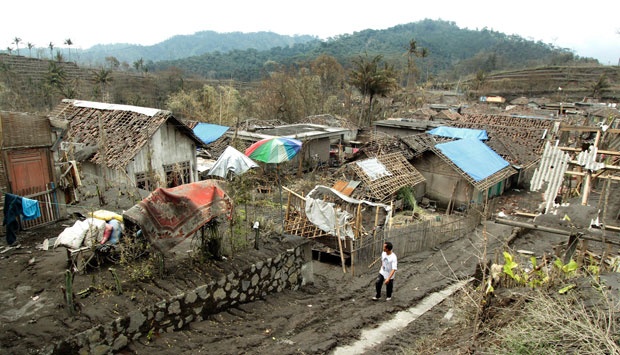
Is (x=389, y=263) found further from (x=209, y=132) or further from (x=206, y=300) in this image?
(x=209, y=132)

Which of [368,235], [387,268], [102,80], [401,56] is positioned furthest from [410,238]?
[401,56]

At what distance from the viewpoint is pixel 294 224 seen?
11.9 m

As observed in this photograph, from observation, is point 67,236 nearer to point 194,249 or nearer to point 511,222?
point 194,249

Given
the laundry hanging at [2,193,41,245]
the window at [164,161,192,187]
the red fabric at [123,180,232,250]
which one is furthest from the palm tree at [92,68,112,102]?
the red fabric at [123,180,232,250]

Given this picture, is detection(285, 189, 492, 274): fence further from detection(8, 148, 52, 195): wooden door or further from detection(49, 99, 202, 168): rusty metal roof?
detection(8, 148, 52, 195): wooden door

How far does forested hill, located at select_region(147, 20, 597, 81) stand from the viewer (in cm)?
10169

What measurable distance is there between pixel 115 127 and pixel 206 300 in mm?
11114

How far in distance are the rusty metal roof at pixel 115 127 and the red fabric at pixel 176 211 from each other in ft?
25.6

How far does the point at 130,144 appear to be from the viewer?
46.1ft

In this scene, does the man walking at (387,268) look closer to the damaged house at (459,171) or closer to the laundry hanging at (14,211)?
the laundry hanging at (14,211)

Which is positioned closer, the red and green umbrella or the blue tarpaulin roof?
the red and green umbrella

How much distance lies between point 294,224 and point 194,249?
4918 mm

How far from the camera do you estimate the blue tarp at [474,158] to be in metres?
19.8

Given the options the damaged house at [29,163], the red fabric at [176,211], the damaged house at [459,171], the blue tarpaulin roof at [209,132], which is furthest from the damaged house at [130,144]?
the damaged house at [459,171]
